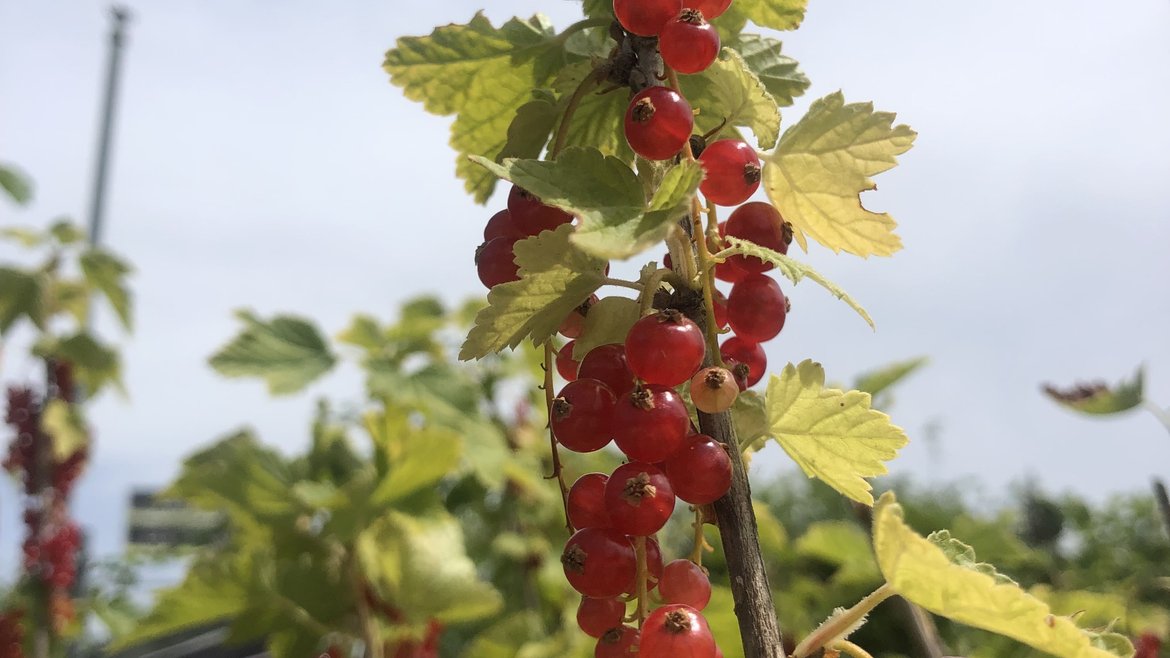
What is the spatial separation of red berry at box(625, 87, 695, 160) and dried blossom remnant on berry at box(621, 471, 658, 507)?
8.6 inches

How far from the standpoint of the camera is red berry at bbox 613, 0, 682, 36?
59cm

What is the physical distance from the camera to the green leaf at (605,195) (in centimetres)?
46

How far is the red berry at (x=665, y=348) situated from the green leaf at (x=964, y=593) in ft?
0.46

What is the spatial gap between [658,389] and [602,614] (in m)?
Result: 0.17

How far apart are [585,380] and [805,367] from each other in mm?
166

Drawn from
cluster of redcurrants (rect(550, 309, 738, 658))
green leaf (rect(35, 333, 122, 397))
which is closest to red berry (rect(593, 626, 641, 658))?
cluster of redcurrants (rect(550, 309, 738, 658))

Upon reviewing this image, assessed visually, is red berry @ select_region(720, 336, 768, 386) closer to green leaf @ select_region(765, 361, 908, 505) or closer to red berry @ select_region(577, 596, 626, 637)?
green leaf @ select_region(765, 361, 908, 505)

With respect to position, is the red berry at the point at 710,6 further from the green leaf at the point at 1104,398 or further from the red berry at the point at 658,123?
the green leaf at the point at 1104,398

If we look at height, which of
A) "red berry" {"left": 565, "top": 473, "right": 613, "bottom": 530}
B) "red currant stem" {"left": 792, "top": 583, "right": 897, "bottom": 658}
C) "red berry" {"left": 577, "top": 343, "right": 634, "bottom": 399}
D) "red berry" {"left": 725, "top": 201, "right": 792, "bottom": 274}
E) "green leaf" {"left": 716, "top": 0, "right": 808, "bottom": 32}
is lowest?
"red currant stem" {"left": 792, "top": 583, "right": 897, "bottom": 658}

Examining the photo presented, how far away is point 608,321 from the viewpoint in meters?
0.62

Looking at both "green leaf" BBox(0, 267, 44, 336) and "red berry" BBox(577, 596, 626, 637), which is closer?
"red berry" BBox(577, 596, 626, 637)

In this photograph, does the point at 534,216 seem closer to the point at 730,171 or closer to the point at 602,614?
the point at 730,171

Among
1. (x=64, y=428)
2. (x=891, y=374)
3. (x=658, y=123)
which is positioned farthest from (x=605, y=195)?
(x=64, y=428)

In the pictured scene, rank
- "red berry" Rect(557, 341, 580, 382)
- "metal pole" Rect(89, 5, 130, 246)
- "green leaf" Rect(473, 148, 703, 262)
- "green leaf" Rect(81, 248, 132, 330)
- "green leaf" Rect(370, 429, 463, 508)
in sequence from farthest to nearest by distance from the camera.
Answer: "metal pole" Rect(89, 5, 130, 246) < "green leaf" Rect(81, 248, 132, 330) < "green leaf" Rect(370, 429, 463, 508) < "red berry" Rect(557, 341, 580, 382) < "green leaf" Rect(473, 148, 703, 262)
